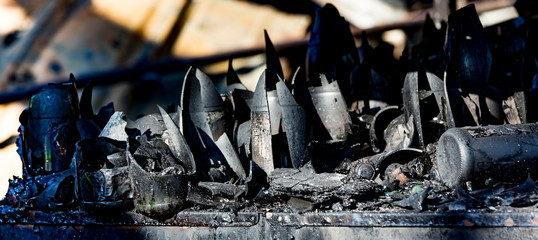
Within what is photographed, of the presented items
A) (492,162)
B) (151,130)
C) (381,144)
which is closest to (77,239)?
(151,130)

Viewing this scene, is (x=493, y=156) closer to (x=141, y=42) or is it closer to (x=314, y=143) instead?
(x=314, y=143)

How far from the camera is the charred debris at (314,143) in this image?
1.79 meters

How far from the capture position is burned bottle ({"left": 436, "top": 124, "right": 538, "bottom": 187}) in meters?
1.75

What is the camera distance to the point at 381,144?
7.55 feet

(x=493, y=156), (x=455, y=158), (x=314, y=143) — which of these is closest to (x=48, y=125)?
(x=314, y=143)

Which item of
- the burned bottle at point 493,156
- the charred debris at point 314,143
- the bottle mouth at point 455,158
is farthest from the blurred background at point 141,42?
the burned bottle at point 493,156

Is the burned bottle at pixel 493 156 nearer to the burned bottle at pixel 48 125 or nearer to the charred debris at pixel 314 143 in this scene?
the charred debris at pixel 314 143

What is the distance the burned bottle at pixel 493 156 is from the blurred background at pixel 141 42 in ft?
7.62

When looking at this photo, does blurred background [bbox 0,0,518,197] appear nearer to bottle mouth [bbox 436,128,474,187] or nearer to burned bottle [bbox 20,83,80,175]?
burned bottle [bbox 20,83,80,175]

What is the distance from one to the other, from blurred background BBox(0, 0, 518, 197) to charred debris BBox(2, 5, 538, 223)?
4.15ft

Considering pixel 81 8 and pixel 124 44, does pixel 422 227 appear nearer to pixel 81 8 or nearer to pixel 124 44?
pixel 124 44

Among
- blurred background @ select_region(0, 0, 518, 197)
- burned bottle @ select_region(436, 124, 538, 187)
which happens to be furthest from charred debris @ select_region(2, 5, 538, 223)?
blurred background @ select_region(0, 0, 518, 197)

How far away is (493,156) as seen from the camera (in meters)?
1.76

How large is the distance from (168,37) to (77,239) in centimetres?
247
